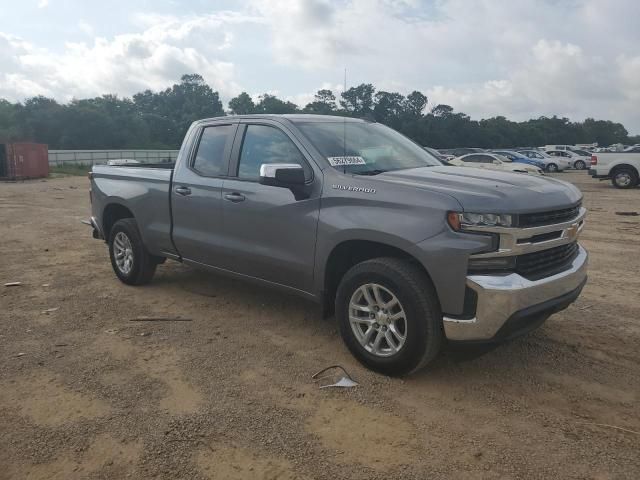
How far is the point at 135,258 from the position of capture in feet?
19.4

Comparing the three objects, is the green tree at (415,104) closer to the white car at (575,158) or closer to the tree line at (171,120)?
the tree line at (171,120)

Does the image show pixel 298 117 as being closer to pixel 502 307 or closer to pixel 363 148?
pixel 363 148

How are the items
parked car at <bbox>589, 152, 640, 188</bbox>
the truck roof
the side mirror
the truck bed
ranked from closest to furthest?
the side mirror, the truck roof, the truck bed, parked car at <bbox>589, 152, 640, 188</bbox>

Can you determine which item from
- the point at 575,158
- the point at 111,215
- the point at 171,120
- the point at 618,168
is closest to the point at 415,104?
the point at 575,158

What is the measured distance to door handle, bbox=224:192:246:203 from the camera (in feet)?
14.9

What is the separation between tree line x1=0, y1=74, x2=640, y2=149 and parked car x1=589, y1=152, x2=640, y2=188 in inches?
827

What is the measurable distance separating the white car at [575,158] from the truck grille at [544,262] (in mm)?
39363

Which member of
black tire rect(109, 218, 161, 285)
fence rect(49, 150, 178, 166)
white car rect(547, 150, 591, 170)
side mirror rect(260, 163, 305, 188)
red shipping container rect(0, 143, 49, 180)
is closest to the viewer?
side mirror rect(260, 163, 305, 188)

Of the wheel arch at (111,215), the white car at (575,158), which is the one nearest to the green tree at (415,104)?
the white car at (575,158)

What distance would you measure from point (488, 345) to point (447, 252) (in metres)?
0.65

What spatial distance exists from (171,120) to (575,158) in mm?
58656

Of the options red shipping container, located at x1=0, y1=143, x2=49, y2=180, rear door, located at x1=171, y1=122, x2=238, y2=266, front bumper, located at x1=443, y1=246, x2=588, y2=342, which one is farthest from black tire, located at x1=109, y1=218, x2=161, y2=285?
red shipping container, located at x1=0, y1=143, x2=49, y2=180

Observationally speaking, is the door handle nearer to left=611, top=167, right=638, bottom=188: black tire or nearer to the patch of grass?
left=611, top=167, right=638, bottom=188: black tire

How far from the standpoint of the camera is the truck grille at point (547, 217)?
3.35 m
